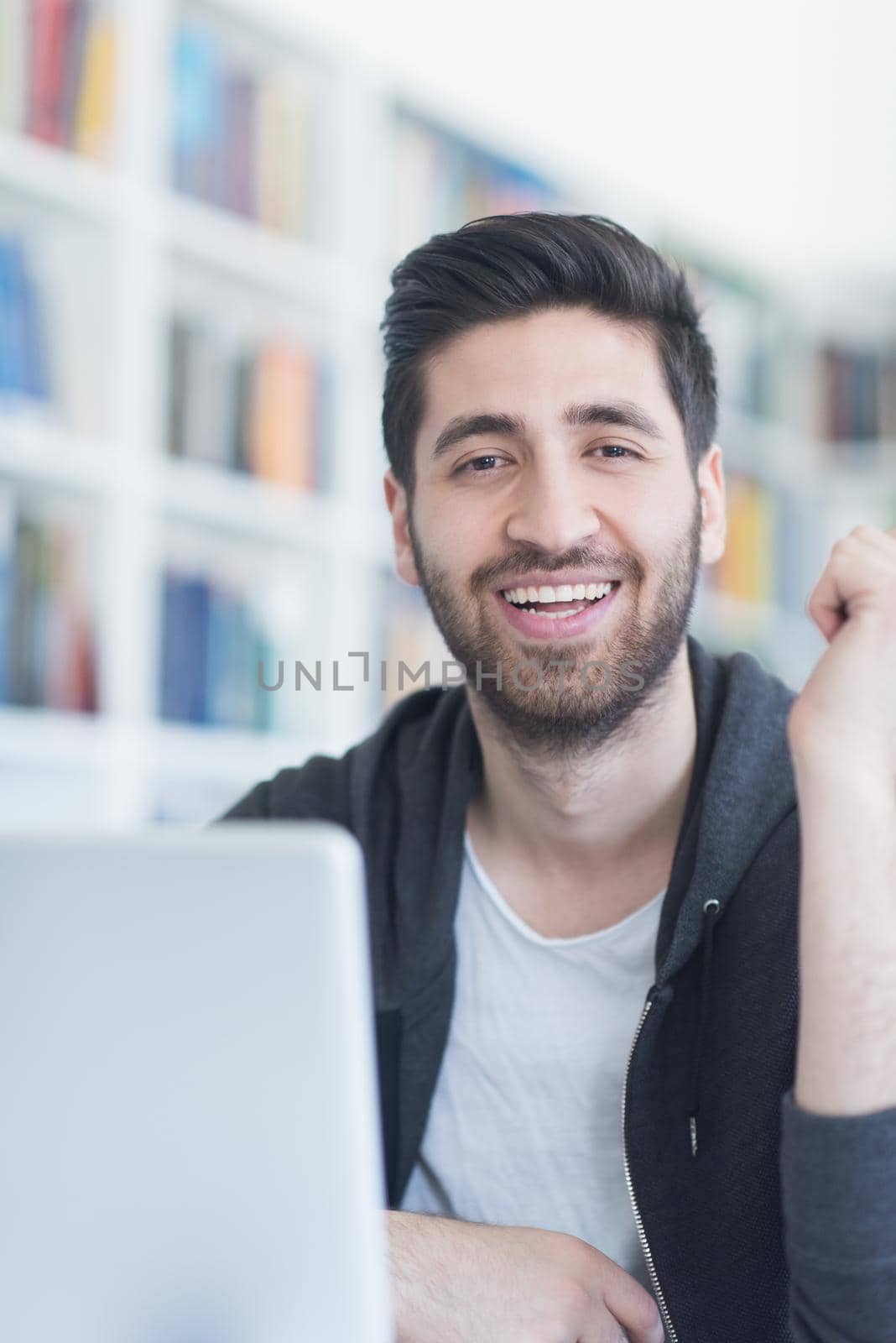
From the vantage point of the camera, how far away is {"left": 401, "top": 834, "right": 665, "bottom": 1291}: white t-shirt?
4.21 ft

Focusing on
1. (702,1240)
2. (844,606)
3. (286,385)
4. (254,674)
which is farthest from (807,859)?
(286,385)

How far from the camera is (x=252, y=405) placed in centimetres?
255

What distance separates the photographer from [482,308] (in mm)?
1453

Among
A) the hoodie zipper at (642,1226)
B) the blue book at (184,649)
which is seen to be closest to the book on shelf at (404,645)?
the blue book at (184,649)

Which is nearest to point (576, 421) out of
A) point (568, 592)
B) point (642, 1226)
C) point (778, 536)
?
point (568, 592)

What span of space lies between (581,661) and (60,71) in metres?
1.50

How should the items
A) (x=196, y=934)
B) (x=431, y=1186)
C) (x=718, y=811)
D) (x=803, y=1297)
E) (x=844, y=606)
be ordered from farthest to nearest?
1. (x=431, y=1186)
2. (x=718, y=811)
3. (x=844, y=606)
4. (x=803, y=1297)
5. (x=196, y=934)

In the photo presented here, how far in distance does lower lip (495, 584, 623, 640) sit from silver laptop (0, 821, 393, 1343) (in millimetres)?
839

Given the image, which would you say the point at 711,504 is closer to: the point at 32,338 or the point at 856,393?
the point at 32,338

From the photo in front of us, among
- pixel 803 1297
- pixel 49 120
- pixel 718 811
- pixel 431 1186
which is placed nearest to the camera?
pixel 803 1297

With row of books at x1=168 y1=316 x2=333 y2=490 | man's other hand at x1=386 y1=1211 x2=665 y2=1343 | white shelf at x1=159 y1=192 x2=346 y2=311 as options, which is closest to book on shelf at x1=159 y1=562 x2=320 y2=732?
row of books at x1=168 y1=316 x2=333 y2=490

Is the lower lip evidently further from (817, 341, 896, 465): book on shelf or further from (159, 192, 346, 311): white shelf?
(817, 341, 896, 465): book on shelf

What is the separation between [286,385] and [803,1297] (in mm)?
1998

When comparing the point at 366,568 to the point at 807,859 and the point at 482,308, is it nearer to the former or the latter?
the point at 482,308
